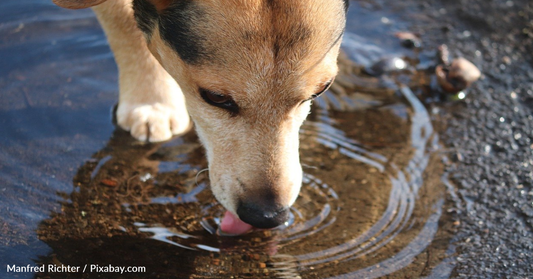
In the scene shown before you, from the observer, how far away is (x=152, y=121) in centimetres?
421

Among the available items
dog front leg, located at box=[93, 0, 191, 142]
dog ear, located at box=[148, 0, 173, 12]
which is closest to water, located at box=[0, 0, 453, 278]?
dog front leg, located at box=[93, 0, 191, 142]

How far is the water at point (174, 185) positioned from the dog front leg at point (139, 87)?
12cm

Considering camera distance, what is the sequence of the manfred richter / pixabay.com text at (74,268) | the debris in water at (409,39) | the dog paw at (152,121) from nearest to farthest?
the manfred richter / pixabay.com text at (74,268), the dog paw at (152,121), the debris in water at (409,39)

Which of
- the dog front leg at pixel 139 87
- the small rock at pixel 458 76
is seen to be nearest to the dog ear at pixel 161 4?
the dog front leg at pixel 139 87

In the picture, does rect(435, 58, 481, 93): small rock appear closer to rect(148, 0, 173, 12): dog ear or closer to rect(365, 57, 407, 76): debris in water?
rect(365, 57, 407, 76): debris in water

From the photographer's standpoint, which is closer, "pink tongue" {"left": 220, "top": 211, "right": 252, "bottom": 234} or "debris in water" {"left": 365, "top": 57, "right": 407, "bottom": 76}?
"pink tongue" {"left": 220, "top": 211, "right": 252, "bottom": 234}

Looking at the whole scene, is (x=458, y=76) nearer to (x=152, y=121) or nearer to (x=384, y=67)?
(x=384, y=67)

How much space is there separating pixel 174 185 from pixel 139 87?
1039 mm

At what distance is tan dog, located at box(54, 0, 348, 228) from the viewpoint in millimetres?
3006

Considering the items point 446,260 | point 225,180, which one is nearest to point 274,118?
point 225,180

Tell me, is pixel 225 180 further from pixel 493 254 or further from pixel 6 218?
pixel 493 254

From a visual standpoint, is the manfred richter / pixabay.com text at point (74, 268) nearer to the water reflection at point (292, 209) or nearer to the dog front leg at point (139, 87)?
the water reflection at point (292, 209)

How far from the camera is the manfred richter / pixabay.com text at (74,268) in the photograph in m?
2.94

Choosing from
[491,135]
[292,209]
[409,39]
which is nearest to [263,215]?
[292,209]
